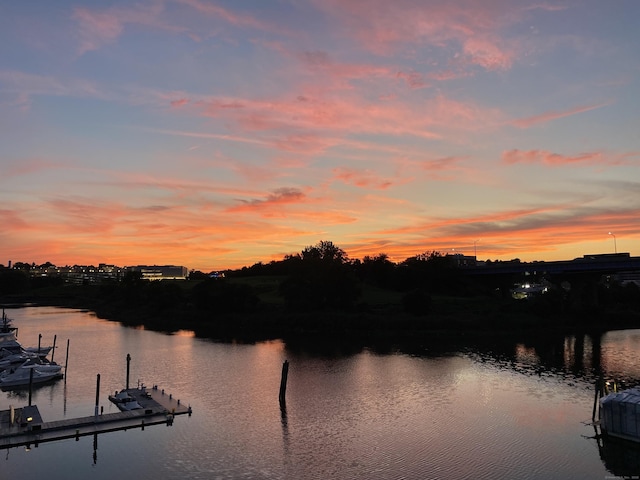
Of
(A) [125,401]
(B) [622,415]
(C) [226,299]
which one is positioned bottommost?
(A) [125,401]

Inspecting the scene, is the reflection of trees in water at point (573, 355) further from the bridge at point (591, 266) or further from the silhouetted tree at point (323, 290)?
the silhouetted tree at point (323, 290)

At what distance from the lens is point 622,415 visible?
40281 mm

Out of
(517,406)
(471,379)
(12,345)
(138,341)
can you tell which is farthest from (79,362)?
(517,406)

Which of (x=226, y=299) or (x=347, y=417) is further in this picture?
(x=226, y=299)

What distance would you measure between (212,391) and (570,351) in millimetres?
62105

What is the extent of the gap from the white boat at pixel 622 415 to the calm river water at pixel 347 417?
1.72 m

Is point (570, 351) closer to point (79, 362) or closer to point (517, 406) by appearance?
point (517, 406)

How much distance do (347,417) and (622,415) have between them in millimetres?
22246

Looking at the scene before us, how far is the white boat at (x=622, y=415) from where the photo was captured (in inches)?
1555

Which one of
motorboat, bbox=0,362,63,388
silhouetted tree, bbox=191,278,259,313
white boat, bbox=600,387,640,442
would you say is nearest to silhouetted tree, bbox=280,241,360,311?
silhouetted tree, bbox=191,278,259,313

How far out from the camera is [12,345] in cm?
8238

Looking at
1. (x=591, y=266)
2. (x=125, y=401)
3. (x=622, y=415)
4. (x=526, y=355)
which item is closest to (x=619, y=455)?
(x=622, y=415)

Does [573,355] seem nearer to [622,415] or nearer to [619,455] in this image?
[622,415]

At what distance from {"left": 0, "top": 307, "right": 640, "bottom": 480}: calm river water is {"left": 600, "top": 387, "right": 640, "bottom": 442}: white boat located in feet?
5.63
